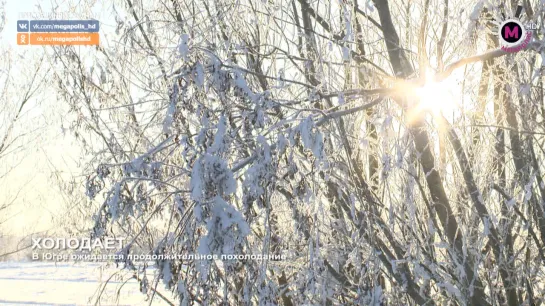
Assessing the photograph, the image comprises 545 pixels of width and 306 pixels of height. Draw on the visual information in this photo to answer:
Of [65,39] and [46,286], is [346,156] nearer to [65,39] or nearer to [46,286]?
[65,39]

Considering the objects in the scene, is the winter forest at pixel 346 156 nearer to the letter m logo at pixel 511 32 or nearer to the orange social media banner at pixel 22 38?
the letter m logo at pixel 511 32

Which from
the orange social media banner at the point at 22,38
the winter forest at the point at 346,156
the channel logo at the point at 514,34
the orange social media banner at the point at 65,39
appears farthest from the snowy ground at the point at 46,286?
the channel logo at the point at 514,34

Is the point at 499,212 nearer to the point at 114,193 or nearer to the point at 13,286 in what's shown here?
the point at 114,193

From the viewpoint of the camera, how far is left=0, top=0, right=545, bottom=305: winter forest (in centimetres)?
247

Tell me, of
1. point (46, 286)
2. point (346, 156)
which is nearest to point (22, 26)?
point (346, 156)

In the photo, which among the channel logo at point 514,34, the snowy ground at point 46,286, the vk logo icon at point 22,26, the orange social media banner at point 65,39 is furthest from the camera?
the snowy ground at point 46,286

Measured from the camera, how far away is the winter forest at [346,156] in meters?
2.47

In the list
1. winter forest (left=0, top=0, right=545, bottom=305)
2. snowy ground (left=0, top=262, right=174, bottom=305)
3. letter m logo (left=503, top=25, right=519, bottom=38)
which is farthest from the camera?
snowy ground (left=0, top=262, right=174, bottom=305)

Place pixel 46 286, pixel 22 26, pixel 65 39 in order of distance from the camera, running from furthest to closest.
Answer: pixel 46 286 < pixel 22 26 < pixel 65 39

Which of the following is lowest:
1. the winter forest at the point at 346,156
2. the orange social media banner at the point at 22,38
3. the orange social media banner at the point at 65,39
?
the winter forest at the point at 346,156

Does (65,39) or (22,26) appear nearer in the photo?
(65,39)

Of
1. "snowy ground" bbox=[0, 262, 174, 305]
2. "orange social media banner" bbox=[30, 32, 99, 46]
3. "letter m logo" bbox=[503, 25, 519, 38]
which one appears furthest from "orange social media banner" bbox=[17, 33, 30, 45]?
"letter m logo" bbox=[503, 25, 519, 38]

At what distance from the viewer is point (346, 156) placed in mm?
3334

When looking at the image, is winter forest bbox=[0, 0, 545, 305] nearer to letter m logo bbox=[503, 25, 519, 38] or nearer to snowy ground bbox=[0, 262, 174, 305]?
letter m logo bbox=[503, 25, 519, 38]
